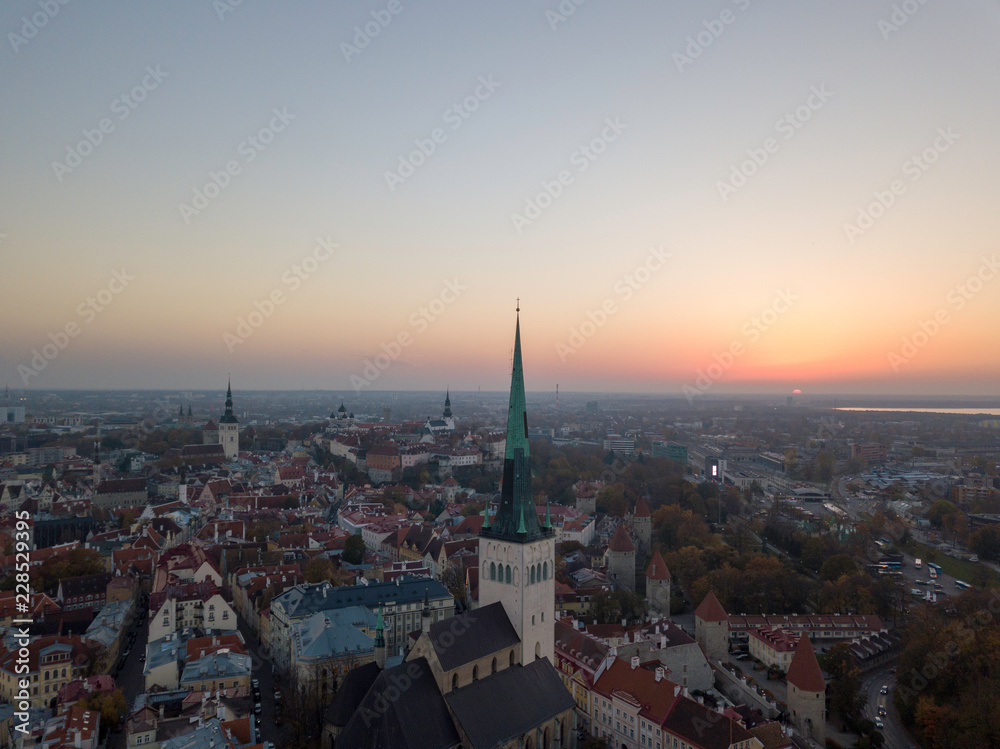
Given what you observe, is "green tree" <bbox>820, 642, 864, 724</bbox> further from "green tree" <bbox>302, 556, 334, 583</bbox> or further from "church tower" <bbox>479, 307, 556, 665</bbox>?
"green tree" <bbox>302, 556, 334, 583</bbox>

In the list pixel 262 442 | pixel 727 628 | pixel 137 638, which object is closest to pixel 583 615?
pixel 727 628

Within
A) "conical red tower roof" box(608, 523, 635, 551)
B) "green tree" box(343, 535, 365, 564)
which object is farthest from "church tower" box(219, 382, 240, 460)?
"conical red tower roof" box(608, 523, 635, 551)

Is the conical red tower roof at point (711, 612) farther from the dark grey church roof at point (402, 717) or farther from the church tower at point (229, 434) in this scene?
the church tower at point (229, 434)

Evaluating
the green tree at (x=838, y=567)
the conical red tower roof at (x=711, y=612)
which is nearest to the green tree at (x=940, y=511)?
the green tree at (x=838, y=567)

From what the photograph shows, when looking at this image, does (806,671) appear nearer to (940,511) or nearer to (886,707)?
(886,707)

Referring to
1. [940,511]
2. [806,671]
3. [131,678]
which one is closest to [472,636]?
[806,671]
